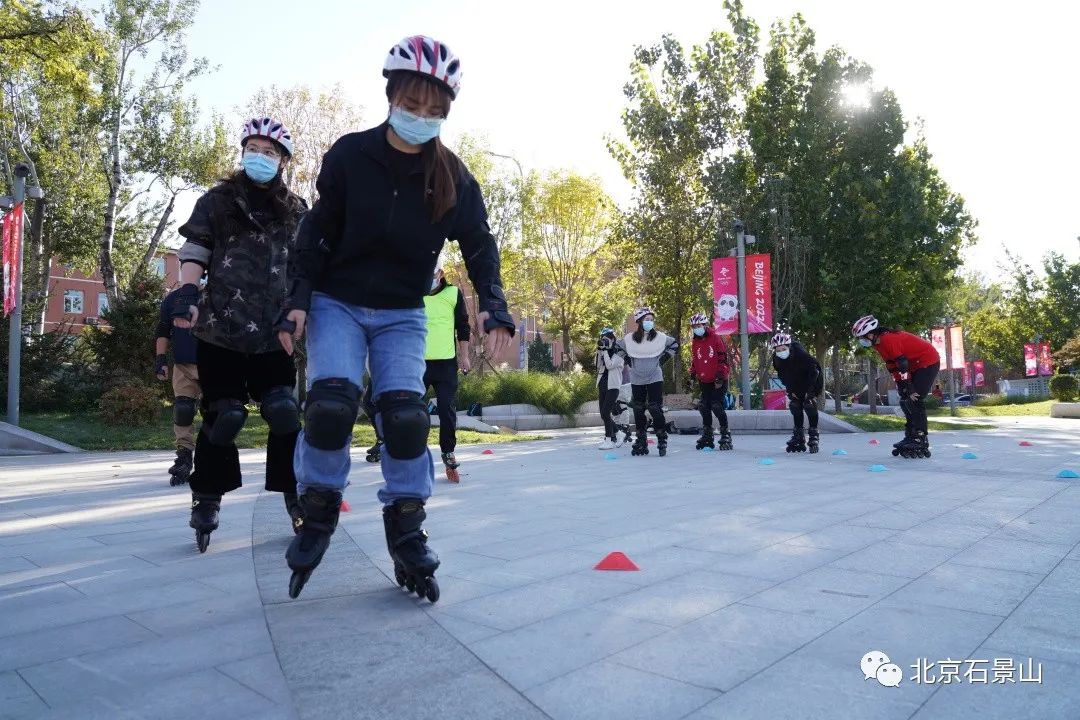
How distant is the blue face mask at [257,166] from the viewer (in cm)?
382

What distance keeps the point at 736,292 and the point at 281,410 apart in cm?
1569

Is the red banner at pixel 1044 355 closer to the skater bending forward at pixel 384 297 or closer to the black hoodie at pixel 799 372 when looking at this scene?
the black hoodie at pixel 799 372

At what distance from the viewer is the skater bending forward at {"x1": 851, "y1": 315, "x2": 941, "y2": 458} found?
31.4ft

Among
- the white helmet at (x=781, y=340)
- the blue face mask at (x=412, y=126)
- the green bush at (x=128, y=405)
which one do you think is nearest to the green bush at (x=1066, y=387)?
the white helmet at (x=781, y=340)

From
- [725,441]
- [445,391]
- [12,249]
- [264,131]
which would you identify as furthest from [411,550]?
[12,249]

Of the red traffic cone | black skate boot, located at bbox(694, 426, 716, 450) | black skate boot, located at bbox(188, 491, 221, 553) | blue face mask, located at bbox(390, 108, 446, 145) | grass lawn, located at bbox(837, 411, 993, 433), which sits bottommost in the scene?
grass lawn, located at bbox(837, 411, 993, 433)

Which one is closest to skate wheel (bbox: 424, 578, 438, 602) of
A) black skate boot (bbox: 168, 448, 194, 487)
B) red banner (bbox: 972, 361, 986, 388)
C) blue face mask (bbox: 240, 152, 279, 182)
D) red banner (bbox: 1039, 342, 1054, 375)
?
blue face mask (bbox: 240, 152, 279, 182)

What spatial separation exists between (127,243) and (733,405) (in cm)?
2464

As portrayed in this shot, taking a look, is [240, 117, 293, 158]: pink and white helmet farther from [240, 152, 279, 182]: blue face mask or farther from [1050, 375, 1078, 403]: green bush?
[1050, 375, 1078, 403]: green bush

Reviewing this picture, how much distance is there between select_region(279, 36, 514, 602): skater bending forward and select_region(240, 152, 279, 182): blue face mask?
0.91 meters

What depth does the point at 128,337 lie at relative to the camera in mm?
16391

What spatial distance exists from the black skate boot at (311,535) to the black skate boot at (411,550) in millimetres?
218

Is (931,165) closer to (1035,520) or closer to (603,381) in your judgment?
(603,381)

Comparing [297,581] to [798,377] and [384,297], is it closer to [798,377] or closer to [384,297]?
[384,297]
